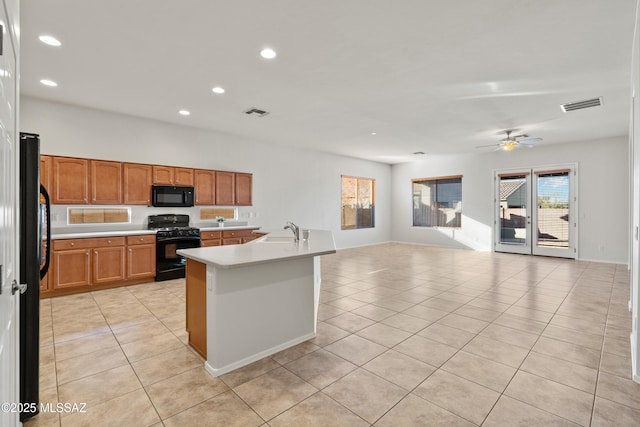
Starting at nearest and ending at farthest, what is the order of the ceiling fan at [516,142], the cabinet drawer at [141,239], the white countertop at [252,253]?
1. the white countertop at [252,253]
2. the cabinet drawer at [141,239]
3. the ceiling fan at [516,142]

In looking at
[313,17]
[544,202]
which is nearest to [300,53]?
[313,17]

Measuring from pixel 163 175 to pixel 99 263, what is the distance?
1.79 m

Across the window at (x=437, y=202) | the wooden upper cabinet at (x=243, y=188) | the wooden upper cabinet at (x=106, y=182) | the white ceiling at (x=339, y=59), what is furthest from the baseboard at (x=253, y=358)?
the window at (x=437, y=202)

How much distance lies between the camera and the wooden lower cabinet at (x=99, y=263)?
450cm

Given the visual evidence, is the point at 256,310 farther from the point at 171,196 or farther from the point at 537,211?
the point at 537,211

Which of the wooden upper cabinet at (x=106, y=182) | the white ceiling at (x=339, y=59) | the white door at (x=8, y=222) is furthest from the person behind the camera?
the wooden upper cabinet at (x=106, y=182)

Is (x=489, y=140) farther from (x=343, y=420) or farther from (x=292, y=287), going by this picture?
(x=343, y=420)

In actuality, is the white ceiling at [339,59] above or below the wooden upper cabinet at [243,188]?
above

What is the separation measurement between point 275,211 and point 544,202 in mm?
6915

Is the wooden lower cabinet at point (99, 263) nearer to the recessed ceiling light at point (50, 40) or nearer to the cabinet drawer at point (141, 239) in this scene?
the cabinet drawer at point (141, 239)

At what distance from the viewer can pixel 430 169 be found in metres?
10.4

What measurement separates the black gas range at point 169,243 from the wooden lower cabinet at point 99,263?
0.35ft

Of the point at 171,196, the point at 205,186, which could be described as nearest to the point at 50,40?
the point at 171,196

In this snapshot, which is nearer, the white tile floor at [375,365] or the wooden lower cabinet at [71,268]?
the white tile floor at [375,365]
